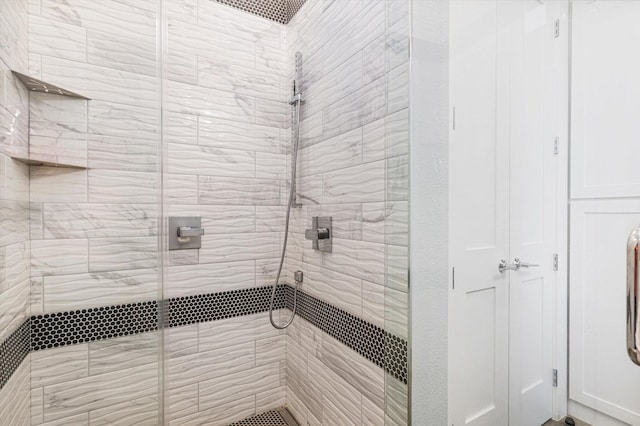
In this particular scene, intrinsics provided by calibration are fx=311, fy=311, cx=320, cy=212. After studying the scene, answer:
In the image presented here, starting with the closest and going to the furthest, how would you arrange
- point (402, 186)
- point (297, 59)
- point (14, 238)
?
1. point (402, 186)
2. point (14, 238)
3. point (297, 59)

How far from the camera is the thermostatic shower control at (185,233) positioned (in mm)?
1472

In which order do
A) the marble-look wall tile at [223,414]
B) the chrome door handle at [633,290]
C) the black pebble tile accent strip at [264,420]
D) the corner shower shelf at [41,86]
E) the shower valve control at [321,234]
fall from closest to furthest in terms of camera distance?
the chrome door handle at [633,290], the corner shower shelf at [41,86], the shower valve control at [321,234], the marble-look wall tile at [223,414], the black pebble tile accent strip at [264,420]

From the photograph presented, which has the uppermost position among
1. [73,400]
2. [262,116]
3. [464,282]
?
[262,116]

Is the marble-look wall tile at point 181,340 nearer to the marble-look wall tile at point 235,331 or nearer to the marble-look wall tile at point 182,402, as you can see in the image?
the marble-look wall tile at point 235,331

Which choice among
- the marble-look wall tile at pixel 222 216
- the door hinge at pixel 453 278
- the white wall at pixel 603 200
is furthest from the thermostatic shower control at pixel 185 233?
the white wall at pixel 603 200

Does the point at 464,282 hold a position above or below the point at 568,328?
above

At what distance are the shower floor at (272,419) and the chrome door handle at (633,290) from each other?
152cm

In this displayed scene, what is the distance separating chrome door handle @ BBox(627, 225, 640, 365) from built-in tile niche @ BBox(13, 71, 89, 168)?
1.75 meters

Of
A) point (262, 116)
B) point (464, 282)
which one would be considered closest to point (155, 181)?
point (262, 116)

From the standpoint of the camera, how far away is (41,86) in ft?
3.76

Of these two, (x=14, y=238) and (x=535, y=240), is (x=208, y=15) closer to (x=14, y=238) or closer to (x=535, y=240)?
(x=14, y=238)

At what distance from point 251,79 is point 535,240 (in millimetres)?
1553

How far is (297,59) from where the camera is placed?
5.52 feet

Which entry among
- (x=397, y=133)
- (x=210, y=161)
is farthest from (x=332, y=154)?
(x=210, y=161)
